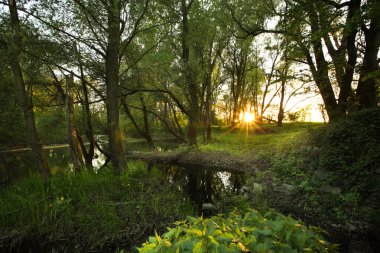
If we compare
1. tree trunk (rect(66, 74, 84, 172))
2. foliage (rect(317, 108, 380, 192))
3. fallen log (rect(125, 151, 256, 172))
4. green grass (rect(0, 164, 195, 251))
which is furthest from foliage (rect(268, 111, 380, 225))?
tree trunk (rect(66, 74, 84, 172))

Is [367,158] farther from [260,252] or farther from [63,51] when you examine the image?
[63,51]

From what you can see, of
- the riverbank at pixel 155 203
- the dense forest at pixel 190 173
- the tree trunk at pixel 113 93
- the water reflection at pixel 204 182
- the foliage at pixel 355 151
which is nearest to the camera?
the dense forest at pixel 190 173

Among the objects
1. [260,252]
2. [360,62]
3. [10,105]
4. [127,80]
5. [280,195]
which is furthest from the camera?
[10,105]

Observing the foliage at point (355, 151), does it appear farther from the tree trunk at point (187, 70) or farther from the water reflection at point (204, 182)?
the tree trunk at point (187, 70)

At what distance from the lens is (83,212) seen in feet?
18.7

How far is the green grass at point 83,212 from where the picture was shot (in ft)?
17.2

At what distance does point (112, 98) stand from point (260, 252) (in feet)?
26.1

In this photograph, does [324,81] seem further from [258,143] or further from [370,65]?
[258,143]

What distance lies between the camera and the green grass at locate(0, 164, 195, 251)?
5242mm

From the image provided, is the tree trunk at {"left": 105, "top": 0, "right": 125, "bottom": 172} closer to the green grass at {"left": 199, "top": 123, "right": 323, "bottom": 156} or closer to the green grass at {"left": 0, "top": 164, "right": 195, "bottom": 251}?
the green grass at {"left": 0, "top": 164, "right": 195, "bottom": 251}

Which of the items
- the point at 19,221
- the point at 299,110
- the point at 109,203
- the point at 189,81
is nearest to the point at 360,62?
the point at 189,81

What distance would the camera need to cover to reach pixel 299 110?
31.2 meters

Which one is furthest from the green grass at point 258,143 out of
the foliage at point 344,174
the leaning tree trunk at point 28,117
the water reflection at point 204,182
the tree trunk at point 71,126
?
the leaning tree trunk at point 28,117

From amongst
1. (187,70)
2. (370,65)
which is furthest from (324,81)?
(187,70)
